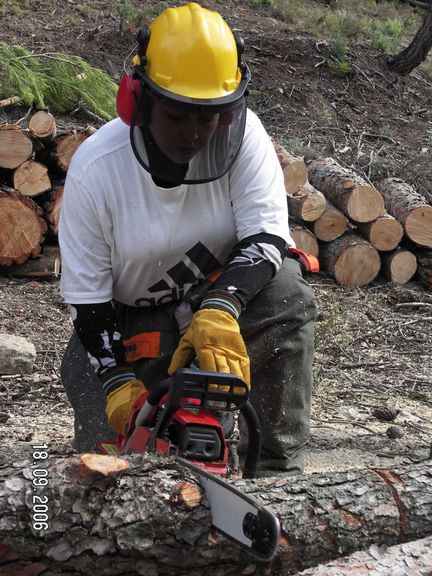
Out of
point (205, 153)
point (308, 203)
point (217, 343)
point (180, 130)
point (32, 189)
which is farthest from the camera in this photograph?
point (308, 203)

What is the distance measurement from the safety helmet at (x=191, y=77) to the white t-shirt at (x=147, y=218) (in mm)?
154

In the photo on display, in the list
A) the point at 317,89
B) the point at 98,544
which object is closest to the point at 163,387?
the point at 98,544

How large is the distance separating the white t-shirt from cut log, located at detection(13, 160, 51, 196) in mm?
2829

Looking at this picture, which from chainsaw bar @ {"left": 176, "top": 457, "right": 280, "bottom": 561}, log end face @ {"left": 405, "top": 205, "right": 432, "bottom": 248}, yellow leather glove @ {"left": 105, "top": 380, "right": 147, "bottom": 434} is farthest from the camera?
log end face @ {"left": 405, "top": 205, "right": 432, "bottom": 248}

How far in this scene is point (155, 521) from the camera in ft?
6.77

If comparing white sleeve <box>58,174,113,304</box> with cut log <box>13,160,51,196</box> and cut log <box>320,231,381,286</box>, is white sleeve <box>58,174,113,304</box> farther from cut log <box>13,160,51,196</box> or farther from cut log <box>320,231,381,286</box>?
cut log <box>320,231,381,286</box>

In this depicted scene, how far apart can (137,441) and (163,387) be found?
0.24 meters

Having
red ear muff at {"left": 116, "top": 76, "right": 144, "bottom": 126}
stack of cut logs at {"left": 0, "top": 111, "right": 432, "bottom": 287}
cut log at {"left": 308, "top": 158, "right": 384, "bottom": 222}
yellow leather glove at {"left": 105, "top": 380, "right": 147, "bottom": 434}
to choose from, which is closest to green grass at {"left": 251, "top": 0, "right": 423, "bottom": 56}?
cut log at {"left": 308, "top": 158, "right": 384, "bottom": 222}

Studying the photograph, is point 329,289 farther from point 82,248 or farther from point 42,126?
point 82,248

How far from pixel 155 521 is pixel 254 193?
1.34 meters

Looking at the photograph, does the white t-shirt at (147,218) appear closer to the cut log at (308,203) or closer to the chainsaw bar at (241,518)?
the chainsaw bar at (241,518)

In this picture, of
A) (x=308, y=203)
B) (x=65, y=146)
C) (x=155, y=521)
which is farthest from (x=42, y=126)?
(x=155, y=521)

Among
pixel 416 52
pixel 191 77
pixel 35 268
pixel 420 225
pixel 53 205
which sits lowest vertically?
pixel 35 268

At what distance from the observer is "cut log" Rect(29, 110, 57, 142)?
5699 mm
